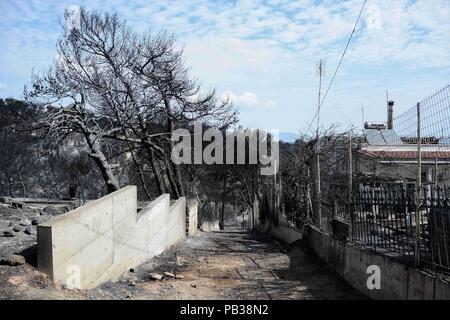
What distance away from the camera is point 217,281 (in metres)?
9.49

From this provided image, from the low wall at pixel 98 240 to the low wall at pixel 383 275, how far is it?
4185 millimetres

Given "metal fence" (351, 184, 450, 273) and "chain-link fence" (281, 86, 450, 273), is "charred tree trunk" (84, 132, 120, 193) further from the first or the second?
"metal fence" (351, 184, 450, 273)

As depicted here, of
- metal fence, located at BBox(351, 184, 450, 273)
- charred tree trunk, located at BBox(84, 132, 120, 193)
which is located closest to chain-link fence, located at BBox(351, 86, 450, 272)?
metal fence, located at BBox(351, 184, 450, 273)

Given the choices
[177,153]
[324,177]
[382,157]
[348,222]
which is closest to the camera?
[348,222]

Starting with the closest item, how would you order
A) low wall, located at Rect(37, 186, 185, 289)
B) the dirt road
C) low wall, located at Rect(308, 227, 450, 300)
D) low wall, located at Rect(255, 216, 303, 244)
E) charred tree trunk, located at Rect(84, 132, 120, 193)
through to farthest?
low wall, located at Rect(308, 227, 450, 300), the dirt road, low wall, located at Rect(37, 186, 185, 289), low wall, located at Rect(255, 216, 303, 244), charred tree trunk, located at Rect(84, 132, 120, 193)

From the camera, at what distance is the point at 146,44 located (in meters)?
20.2

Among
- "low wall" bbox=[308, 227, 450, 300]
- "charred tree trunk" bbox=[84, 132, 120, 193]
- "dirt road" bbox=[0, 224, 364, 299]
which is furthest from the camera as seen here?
"charred tree trunk" bbox=[84, 132, 120, 193]

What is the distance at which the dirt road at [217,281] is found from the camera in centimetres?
612

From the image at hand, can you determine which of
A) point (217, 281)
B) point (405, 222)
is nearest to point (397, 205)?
point (405, 222)

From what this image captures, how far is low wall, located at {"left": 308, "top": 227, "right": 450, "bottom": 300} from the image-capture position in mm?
5725

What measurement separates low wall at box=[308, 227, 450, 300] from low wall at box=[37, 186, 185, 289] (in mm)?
4185

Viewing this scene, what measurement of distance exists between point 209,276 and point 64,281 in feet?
13.4
